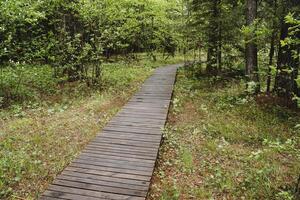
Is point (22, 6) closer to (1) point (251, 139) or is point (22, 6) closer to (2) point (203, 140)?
(2) point (203, 140)

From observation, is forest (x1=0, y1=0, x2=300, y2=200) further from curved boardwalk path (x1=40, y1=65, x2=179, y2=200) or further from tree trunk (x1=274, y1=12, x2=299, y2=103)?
curved boardwalk path (x1=40, y1=65, x2=179, y2=200)

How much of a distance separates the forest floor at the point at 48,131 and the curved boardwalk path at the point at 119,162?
18.0 inches

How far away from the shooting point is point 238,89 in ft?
44.4

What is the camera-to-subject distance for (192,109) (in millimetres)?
11508

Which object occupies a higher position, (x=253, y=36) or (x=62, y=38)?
(x=62, y=38)

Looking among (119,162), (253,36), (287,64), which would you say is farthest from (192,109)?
(119,162)

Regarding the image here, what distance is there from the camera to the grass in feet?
19.7

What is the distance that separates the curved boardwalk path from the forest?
35cm

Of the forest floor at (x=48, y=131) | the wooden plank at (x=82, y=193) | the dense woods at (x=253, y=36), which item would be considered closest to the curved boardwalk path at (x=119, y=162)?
the wooden plank at (x=82, y=193)

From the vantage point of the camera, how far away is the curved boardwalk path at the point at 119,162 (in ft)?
18.4

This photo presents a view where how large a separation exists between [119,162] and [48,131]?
3381 millimetres

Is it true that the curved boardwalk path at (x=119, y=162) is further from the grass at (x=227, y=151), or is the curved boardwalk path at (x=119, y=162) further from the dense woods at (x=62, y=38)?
the dense woods at (x=62, y=38)

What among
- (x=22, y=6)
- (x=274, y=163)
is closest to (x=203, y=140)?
(x=274, y=163)

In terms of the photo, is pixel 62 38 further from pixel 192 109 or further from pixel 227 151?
pixel 227 151
